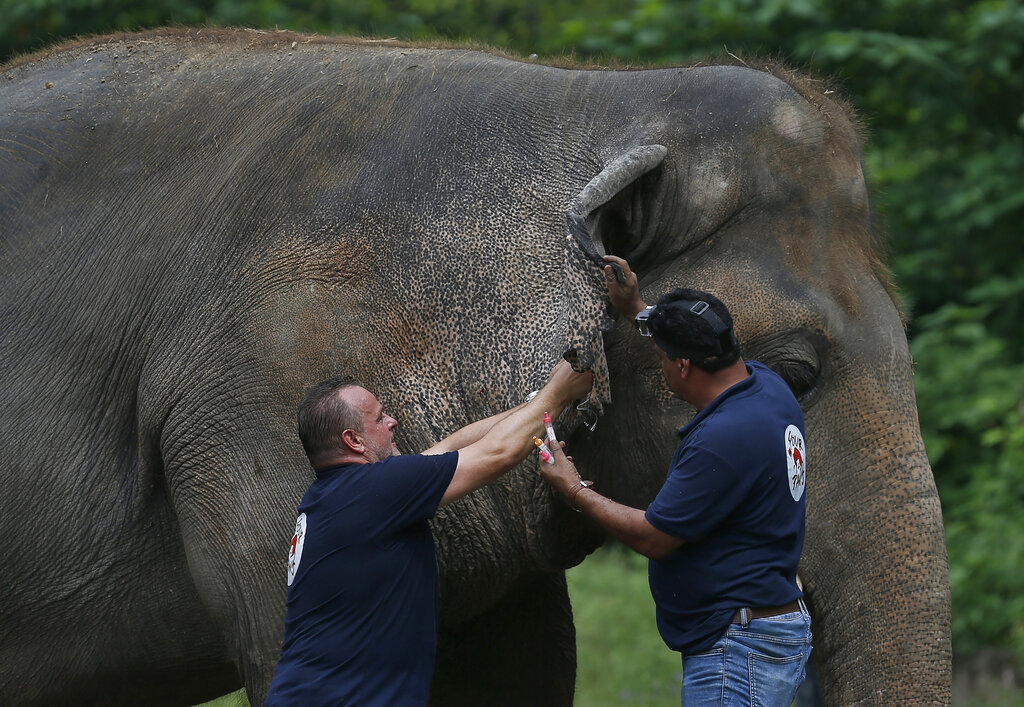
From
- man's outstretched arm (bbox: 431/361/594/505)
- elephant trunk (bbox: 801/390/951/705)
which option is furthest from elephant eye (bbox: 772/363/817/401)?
man's outstretched arm (bbox: 431/361/594/505)

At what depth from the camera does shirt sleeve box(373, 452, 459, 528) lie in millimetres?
2951

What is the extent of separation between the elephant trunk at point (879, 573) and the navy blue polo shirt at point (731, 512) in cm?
27

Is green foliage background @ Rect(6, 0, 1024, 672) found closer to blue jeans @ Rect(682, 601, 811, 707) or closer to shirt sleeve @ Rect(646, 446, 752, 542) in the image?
blue jeans @ Rect(682, 601, 811, 707)

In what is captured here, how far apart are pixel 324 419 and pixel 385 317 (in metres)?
0.45

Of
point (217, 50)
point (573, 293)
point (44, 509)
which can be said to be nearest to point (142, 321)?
point (44, 509)

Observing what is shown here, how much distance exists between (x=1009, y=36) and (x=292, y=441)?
5.92 meters

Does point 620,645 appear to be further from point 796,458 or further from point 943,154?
point 796,458

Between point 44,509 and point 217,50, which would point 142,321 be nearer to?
point 44,509

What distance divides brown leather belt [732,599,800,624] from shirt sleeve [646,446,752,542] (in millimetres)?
185

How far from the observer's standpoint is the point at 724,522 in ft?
9.66

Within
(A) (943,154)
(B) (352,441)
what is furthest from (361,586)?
(A) (943,154)

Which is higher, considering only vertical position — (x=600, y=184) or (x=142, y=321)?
(x=600, y=184)

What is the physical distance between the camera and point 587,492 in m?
3.08

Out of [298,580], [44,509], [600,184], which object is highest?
[600,184]
